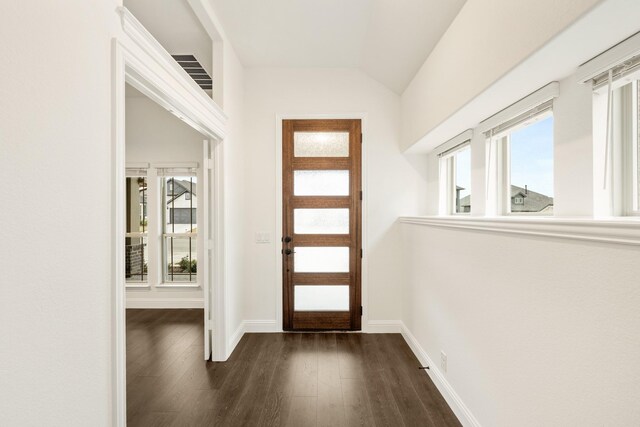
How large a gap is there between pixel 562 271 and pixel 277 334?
2.95 meters

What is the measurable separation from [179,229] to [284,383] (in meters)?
3.09

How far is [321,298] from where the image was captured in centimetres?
358

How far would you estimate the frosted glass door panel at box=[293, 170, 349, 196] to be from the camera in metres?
3.59

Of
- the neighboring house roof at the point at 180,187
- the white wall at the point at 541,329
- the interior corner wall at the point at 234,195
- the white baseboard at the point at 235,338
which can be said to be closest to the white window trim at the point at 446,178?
the white wall at the point at 541,329

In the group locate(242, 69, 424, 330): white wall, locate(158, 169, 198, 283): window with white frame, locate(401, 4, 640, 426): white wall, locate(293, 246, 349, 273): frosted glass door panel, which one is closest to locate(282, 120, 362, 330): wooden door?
locate(293, 246, 349, 273): frosted glass door panel

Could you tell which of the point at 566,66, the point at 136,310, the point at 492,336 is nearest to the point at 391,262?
the point at 492,336

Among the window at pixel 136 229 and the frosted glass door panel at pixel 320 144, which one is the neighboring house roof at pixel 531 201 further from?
the window at pixel 136 229

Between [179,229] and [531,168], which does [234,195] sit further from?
[531,168]

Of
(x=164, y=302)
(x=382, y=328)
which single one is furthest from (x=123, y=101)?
(x=164, y=302)

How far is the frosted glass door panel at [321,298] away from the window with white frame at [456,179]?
1479 mm

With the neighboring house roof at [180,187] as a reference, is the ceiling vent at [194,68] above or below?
above

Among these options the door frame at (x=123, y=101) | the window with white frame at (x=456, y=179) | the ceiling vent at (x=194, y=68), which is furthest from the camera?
the ceiling vent at (x=194, y=68)

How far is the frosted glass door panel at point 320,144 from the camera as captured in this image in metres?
3.60

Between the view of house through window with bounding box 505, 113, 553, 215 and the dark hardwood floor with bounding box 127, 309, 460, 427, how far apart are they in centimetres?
147
